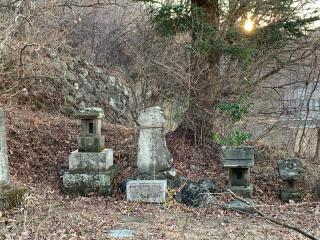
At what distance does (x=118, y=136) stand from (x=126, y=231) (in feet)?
15.6

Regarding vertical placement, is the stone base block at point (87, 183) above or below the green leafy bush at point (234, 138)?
below

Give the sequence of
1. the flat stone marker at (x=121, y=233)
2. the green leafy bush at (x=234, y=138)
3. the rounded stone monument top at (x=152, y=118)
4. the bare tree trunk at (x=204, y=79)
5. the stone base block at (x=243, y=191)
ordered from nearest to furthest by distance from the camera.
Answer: the flat stone marker at (x=121, y=233)
the stone base block at (x=243, y=191)
the rounded stone monument top at (x=152, y=118)
the green leafy bush at (x=234, y=138)
the bare tree trunk at (x=204, y=79)

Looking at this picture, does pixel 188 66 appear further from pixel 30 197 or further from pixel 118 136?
pixel 30 197

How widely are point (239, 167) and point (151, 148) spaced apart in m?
1.86

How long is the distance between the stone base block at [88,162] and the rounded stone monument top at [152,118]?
1047 millimetres

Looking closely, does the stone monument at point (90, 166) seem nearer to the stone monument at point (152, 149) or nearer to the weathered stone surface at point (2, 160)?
the stone monument at point (152, 149)

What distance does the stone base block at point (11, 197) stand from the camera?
21.5 feet

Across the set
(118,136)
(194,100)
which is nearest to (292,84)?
(194,100)

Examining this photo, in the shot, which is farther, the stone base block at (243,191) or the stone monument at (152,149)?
the stone monument at (152,149)

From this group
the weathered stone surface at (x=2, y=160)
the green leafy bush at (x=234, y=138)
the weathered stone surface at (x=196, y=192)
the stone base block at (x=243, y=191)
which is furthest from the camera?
the green leafy bush at (x=234, y=138)

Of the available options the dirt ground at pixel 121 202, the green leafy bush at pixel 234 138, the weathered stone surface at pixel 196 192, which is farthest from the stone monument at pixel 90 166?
the green leafy bush at pixel 234 138

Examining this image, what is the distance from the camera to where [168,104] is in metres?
11.1

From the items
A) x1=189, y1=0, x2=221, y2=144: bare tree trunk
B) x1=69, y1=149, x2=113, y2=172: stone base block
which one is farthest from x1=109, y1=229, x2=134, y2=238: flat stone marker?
x1=189, y1=0, x2=221, y2=144: bare tree trunk

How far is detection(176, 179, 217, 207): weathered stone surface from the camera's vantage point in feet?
26.0
